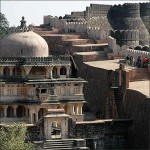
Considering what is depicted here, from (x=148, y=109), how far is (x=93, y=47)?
14181 millimetres

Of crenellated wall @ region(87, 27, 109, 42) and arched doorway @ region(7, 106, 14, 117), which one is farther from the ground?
crenellated wall @ region(87, 27, 109, 42)

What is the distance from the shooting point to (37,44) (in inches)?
1344

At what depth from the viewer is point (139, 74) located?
35.4 metres

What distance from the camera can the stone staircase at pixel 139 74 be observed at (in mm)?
35072

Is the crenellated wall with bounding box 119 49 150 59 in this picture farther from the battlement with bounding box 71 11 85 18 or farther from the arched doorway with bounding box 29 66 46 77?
the battlement with bounding box 71 11 85 18

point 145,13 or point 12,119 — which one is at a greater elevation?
point 145,13

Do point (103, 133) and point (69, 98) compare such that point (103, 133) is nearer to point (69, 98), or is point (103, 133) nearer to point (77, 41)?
point (69, 98)

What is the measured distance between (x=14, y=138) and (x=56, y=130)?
16.9ft

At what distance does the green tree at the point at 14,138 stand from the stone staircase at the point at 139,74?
774 centimetres

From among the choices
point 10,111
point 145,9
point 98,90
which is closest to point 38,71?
point 10,111

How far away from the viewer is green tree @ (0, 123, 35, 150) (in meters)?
26.7

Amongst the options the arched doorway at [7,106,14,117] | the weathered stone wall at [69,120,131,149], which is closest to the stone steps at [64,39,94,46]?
the arched doorway at [7,106,14,117]

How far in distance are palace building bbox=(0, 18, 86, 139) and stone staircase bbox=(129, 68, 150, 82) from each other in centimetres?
278

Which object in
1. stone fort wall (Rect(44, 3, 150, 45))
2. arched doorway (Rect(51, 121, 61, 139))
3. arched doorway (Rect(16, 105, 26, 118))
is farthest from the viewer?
stone fort wall (Rect(44, 3, 150, 45))
